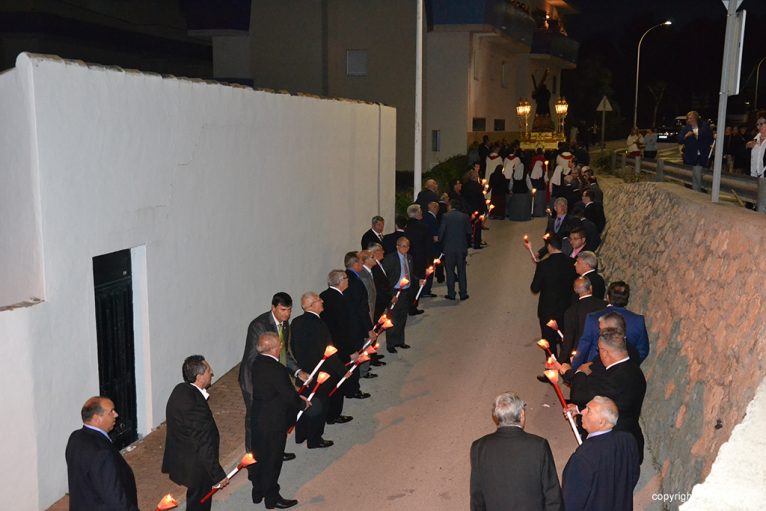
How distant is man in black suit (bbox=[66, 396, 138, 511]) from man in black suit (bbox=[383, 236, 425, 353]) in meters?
8.11

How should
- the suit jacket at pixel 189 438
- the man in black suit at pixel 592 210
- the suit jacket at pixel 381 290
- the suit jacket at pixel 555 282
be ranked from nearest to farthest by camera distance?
the suit jacket at pixel 189 438
the suit jacket at pixel 555 282
the suit jacket at pixel 381 290
the man in black suit at pixel 592 210

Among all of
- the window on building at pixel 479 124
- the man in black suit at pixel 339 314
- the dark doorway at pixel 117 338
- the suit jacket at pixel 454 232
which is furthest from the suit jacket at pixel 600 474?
the window on building at pixel 479 124

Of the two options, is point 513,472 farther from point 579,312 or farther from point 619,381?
point 579,312

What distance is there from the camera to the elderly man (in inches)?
237

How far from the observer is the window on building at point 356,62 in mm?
32844

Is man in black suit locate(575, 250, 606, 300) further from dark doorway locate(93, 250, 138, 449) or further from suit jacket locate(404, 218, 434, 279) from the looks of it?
suit jacket locate(404, 218, 434, 279)

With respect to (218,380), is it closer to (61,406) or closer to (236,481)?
(236,481)

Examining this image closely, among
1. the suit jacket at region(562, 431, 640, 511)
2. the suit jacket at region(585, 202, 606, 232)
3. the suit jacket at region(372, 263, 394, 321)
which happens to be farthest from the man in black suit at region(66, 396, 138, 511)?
the suit jacket at region(585, 202, 606, 232)

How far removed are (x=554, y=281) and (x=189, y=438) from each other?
21.1 ft

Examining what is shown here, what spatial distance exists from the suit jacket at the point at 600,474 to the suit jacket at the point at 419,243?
10063mm

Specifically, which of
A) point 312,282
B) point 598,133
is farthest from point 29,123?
point 598,133

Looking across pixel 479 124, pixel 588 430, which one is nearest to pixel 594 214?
pixel 588 430

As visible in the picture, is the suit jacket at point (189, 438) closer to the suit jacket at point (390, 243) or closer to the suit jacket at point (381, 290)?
the suit jacket at point (381, 290)

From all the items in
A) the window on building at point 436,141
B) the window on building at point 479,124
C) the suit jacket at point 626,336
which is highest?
the window on building at point 479,124
